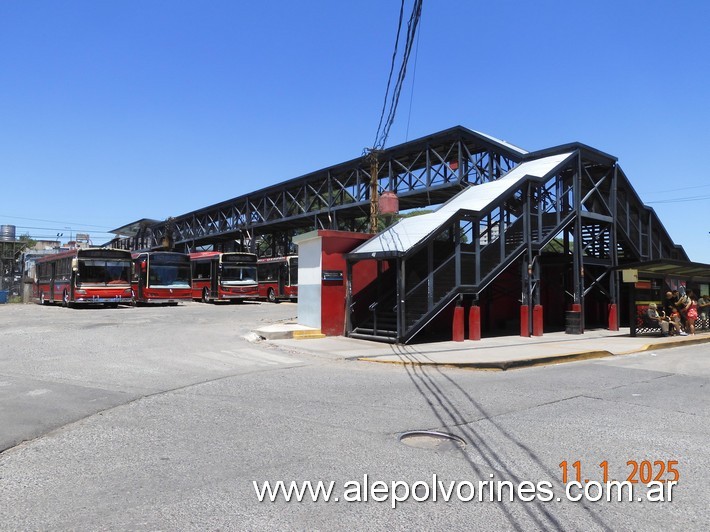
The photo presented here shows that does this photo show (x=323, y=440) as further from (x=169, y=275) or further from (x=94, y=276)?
(x=169, y=275)

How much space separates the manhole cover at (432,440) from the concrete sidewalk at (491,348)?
18.5 ft

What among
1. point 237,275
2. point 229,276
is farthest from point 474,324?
point 229,276

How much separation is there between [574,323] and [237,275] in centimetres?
2253

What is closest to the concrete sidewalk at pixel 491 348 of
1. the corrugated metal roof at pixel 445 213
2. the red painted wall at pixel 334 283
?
the red painted wall at pixel 334 283

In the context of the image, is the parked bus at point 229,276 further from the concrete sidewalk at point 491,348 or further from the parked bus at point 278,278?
the concrete sidewalk at point 491,348

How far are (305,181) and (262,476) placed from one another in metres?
40.7

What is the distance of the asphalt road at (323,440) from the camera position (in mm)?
3855

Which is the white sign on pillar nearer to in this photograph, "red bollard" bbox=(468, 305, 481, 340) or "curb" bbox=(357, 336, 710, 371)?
"red bollard" bbox=(468, 305, 481, 340)

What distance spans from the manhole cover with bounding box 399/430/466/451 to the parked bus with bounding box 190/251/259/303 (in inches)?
1173

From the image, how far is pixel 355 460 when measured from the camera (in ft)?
16.3

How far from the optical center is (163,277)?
32.2m

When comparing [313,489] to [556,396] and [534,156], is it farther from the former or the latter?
[534,156]

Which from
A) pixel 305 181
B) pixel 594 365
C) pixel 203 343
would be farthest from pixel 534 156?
pixel 305 181

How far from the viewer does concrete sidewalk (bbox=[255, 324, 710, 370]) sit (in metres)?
11.9
